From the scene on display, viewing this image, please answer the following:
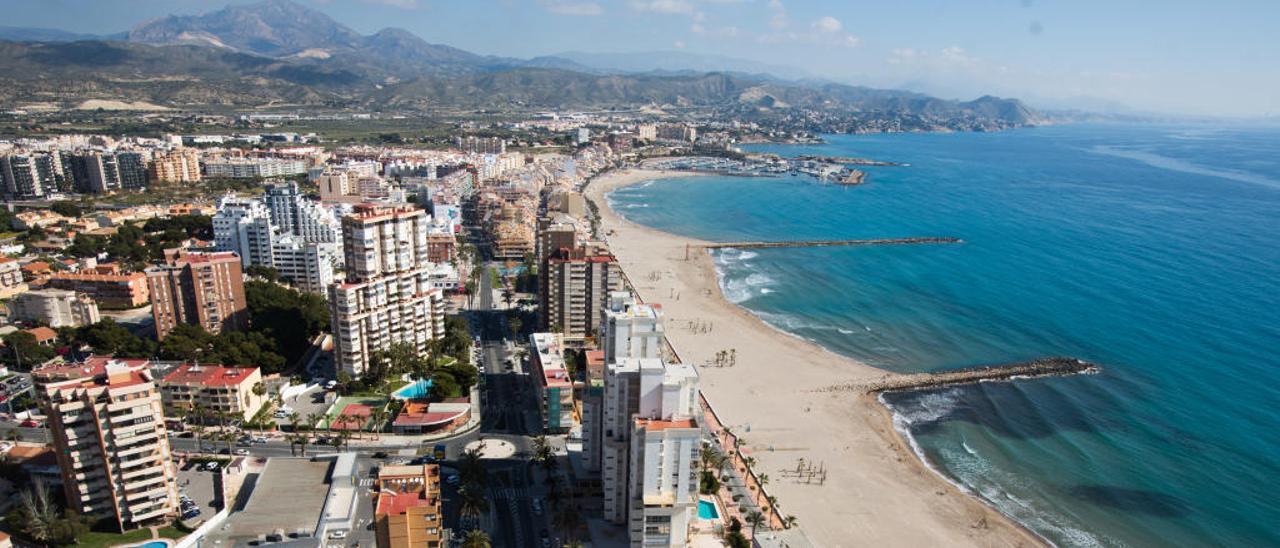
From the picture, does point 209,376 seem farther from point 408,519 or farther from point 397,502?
point 408,519

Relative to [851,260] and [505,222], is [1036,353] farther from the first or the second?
[505,222]

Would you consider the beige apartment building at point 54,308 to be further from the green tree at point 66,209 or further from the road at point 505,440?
the green tree at point 66,209

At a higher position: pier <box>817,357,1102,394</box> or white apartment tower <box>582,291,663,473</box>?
white apartment tower <box>582,291,663,473</box>

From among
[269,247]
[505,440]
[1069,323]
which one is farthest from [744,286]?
[269,247]

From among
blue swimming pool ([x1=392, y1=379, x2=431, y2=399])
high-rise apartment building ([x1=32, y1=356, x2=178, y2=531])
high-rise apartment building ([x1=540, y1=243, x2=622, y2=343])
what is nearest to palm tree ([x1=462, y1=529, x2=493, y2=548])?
high-rise apartment building ([x1=32, y1=356, x2=178, y2=531])

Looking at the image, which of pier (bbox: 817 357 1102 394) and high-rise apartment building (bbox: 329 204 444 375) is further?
pier (bbox: 817 357 1102 394)

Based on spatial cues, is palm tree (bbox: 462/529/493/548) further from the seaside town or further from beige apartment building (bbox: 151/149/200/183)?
beige apartment building (bbox: 151/149/200/183)

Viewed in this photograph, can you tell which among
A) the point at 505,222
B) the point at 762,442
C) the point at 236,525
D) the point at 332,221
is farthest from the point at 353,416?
the point at 505,222
